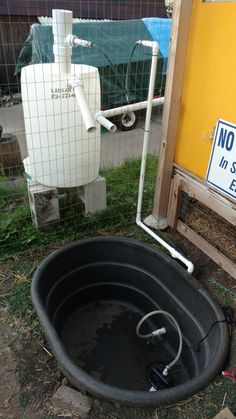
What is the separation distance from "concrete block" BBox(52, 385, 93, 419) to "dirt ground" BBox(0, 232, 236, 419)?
0.08 feet

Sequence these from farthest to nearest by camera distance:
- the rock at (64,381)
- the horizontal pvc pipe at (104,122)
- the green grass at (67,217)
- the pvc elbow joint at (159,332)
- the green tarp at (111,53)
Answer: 1. the green tarp at (111,53)
2. the green grass at (67,217)
3. the pvc elbow joint at (159,332)
4. the horizontal pvc pipe at (104,122)
5. the rock at (64,381)

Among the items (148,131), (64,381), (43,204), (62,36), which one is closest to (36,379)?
(64,381)

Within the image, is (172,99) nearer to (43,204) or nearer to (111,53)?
(43,204)

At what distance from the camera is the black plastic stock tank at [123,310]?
78.6 inches

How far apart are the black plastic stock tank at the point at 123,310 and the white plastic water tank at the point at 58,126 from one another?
530 mm

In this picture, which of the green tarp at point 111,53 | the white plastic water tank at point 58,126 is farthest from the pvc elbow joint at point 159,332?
the green tarp at point 111,53

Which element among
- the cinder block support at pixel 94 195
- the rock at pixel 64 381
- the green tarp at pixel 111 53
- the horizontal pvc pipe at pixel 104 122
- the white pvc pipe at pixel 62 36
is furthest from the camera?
the green tarp at pixel 111 53

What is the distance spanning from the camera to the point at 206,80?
1.95m

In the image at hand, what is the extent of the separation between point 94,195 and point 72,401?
1.55 m

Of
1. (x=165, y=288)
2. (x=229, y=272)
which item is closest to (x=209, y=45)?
(x=229, y=272)

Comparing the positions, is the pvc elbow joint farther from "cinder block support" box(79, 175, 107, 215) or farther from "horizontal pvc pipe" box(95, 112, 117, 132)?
"horizontal pvc pipe" box(95, 112, 117, 132)

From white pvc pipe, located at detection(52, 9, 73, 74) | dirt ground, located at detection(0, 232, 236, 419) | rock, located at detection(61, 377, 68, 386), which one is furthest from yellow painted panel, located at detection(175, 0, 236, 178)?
rock, located at detection(61, 377, 68, 386)

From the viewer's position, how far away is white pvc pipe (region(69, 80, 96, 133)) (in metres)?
1.82

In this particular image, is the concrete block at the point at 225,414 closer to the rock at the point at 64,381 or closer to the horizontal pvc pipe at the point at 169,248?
the rock at the point at 64,381
